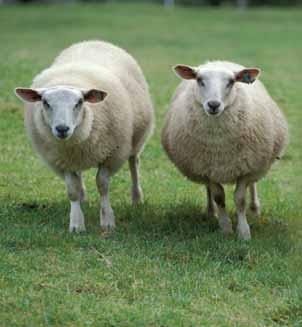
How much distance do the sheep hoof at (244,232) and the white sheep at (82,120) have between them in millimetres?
1013

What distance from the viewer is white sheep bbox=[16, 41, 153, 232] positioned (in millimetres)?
6488

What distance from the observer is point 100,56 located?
7.85 metres

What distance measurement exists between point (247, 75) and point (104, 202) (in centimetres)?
153

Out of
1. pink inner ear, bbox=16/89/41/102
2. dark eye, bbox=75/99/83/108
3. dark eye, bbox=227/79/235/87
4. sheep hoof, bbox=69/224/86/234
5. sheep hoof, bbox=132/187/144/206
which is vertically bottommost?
sheep hoof, bbox=132/187/144/206

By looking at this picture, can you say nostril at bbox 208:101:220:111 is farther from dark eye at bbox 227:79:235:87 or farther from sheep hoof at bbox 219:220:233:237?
sheep hoof at bbox 219:220:233:237

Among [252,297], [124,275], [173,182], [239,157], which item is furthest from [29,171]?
[252,297]

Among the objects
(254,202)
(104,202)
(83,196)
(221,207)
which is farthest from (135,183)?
(221,207)

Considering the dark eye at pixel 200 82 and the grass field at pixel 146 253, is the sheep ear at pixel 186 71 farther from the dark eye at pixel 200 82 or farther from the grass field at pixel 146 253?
the grass field at pixel 146 253

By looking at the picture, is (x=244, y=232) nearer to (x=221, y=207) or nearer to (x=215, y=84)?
(x=221, y=207)

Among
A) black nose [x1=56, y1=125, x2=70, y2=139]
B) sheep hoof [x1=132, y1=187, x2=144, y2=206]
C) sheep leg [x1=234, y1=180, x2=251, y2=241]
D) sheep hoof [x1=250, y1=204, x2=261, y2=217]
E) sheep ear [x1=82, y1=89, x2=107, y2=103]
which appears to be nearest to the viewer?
black nose [x1=56, y1=125, x2=70, y2=139]

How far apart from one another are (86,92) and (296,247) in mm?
1971

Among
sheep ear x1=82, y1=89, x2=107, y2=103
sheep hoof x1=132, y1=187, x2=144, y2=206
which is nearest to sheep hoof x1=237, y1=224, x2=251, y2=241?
sheep hoof x1=132, y1=187, x2=144, y2=206

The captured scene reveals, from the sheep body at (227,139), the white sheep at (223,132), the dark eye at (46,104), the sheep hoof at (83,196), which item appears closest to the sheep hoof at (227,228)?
the white sheep at (223,132)

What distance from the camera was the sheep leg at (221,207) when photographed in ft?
23.1
